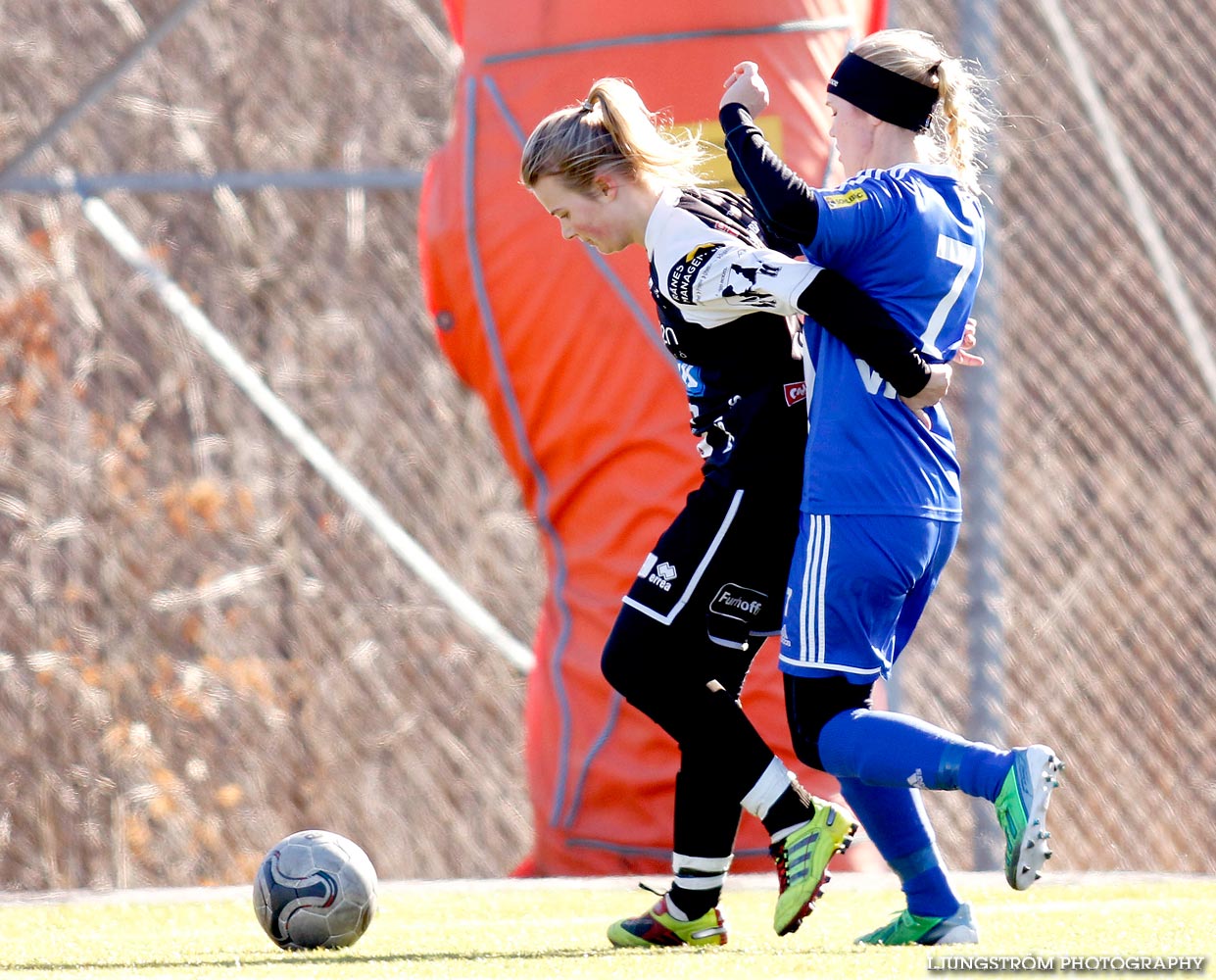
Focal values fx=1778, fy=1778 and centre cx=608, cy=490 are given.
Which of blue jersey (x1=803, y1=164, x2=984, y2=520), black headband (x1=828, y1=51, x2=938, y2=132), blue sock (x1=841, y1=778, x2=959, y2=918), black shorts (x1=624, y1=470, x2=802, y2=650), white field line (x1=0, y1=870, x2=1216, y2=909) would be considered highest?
black headband (x1=828, y1=51, x2=938, y2=132)

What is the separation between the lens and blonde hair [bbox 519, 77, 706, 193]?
2.92 m

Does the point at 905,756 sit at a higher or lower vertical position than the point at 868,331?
lower

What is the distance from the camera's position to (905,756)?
2547 millimetres

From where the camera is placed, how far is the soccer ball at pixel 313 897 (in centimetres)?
287

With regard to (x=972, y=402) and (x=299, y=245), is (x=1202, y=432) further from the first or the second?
(x=299, y=245)

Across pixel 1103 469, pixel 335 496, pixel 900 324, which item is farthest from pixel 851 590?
pixel 1103 469

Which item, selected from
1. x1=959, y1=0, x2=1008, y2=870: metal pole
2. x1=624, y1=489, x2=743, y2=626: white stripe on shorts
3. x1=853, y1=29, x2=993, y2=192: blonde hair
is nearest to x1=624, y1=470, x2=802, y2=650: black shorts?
x1=624, y1=489, x2=743, y2=626: white stripe on shorts

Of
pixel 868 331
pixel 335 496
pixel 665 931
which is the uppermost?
pixel 868 331

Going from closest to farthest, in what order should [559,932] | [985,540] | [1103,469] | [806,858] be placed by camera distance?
[806,858] < [559,932] < [985,540] < [1103,469]

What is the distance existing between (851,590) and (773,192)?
0.60 m

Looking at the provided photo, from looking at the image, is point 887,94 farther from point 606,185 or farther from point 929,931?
point 929,931

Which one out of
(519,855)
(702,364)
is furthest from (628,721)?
(519,855)

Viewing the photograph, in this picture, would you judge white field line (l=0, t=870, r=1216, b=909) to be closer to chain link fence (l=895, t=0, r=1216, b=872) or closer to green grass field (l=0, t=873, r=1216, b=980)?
green grass field (l=0, t=873, r=1216, b=980)

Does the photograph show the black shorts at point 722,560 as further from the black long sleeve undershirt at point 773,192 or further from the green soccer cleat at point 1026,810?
the green soccer cleat at point 1026,810
